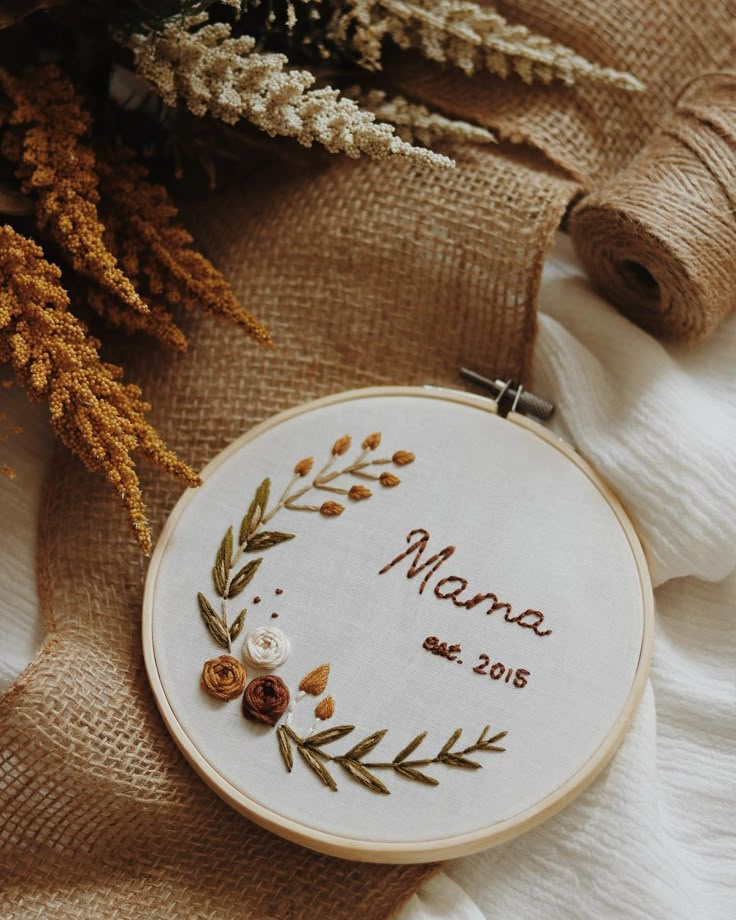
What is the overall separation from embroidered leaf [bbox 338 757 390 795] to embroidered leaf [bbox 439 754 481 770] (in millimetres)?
53

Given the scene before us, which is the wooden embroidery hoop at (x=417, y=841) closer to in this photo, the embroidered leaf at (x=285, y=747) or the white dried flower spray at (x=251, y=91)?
the embroidered leaf at (x=285, y=747)

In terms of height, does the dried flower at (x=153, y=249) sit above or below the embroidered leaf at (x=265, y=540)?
above

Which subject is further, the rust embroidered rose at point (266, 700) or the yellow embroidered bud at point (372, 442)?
the yellow embroidered bud at point (372, 442)

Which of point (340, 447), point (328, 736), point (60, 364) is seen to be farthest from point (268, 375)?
point (328, 736)

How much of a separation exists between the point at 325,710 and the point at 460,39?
671 mm

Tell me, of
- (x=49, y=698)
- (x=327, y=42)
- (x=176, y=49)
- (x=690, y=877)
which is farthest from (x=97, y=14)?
(x=690, y=877)

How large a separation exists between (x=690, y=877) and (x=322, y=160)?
2.55 feet

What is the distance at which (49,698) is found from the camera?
773mm

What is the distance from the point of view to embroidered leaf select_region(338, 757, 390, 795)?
2.39ft

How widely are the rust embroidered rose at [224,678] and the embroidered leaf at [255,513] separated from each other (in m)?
0.11

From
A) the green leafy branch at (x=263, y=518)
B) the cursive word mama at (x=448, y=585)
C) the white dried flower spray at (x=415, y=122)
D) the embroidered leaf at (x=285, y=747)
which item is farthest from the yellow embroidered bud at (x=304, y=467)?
the white dried flower spray at (x=415, y=122)

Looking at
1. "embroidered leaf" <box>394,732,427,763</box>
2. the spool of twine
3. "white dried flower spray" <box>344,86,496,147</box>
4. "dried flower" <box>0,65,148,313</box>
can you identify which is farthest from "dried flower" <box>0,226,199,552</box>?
the spool of twine

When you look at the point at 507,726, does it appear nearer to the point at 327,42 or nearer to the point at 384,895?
the point at 384,895

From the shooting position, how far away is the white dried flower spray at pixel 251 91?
2.48 feet
